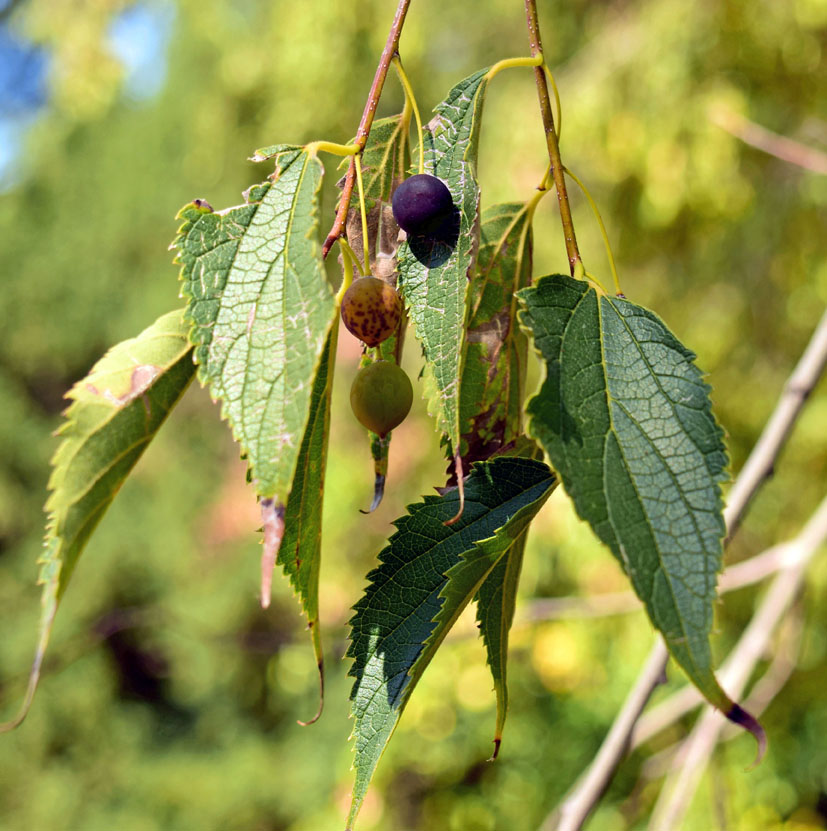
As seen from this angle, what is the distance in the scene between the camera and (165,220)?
8609 mm

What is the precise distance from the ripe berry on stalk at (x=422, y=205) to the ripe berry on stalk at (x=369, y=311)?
0.04 m

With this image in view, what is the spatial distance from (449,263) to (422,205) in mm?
37

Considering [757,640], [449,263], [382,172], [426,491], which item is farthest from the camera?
[426,491]

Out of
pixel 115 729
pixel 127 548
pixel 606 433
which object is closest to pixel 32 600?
pixel 127 548

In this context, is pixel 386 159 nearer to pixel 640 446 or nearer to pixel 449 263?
pixel 449 263

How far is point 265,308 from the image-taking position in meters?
0.45

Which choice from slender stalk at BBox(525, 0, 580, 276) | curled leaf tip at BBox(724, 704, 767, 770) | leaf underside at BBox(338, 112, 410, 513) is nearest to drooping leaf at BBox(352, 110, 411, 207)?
leaf underside at BBox(338, 112, 410, 513)

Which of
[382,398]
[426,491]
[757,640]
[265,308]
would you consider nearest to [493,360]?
[382,398]

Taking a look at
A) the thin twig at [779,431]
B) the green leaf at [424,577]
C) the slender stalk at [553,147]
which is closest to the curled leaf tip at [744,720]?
the green leaf at [424,577]

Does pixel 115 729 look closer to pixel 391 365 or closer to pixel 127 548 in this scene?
pixel 127 548

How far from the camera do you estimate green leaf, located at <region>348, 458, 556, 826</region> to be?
53 centimetres

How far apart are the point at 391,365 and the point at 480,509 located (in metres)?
0.11

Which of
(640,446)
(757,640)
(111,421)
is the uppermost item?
(111,421)

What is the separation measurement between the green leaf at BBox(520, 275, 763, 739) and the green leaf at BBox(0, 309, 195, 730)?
9.2 inches
